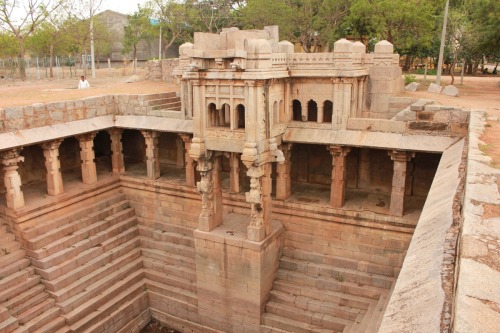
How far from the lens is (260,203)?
11594mm

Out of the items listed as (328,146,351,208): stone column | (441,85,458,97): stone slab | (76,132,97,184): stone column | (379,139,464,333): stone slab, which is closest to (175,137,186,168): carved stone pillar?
(76,132,97,184): stone column

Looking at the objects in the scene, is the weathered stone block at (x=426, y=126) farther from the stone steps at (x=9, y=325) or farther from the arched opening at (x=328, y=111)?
the stone steps at (x=9, y=325)

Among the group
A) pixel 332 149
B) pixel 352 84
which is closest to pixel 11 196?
pixel 332 149

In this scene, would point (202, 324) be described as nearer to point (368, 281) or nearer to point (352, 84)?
point (368, 281)

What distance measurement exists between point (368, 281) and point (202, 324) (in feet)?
16.7

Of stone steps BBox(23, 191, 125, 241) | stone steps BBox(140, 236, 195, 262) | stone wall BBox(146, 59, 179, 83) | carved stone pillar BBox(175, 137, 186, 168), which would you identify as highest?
stone wall BBox(146, 59, 179, 83)

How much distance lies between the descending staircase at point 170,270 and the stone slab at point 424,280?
9.58 m

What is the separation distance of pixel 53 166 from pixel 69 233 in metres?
2.13

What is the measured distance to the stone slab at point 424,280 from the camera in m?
2.91

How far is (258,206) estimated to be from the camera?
11703 mm

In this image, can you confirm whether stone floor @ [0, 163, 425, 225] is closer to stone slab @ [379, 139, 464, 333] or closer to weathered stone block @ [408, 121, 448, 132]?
weathered stone block @ [408, 121, 448, 132]

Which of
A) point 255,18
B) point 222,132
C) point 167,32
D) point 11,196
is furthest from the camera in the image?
point 167,32

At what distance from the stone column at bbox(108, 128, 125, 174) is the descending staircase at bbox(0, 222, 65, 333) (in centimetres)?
451

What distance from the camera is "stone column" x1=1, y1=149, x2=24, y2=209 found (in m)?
12.1
